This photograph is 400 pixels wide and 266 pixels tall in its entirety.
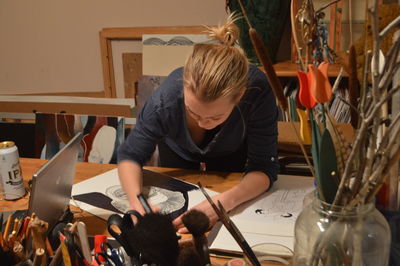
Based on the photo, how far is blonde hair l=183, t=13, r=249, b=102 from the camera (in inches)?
45.5

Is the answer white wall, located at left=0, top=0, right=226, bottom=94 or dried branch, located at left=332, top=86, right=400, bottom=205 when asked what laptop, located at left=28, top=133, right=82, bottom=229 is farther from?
white wall, located at left=0, top=0, right=226, bottom=94

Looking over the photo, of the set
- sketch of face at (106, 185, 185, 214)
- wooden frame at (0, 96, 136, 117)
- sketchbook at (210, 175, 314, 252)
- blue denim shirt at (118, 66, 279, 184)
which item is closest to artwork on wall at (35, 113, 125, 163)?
wooden frame at (0, 96, 136, 117)

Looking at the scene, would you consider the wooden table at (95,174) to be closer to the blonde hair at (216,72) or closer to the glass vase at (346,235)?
the blonde hair at (216,72)

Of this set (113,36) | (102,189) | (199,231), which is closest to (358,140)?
(199,231)

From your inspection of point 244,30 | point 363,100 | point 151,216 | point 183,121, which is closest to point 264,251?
point 151,216

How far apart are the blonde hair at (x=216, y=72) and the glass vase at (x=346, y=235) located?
1.92 ft

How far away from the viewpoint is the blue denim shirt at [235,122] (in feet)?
4.38

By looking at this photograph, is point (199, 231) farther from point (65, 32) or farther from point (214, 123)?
point (65, 32)

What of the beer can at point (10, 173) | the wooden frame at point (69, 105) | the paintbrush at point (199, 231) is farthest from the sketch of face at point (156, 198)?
the wooden frame at point (69, 105)

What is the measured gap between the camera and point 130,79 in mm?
2730

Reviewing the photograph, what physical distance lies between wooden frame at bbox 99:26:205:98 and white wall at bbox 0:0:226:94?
47 millimetres

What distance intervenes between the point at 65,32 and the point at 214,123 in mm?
1900

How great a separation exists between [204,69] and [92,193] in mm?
506

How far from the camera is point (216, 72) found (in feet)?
3.82
